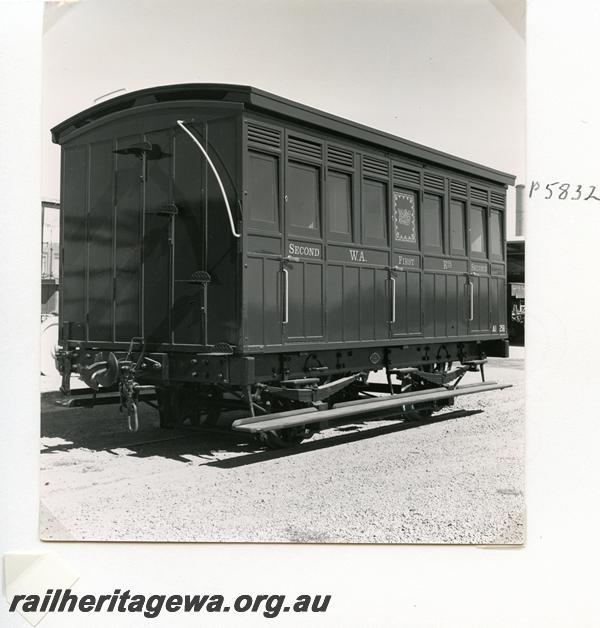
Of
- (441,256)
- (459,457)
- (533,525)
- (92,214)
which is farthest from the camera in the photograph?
(441,256)

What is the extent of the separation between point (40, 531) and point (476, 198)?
711 cm

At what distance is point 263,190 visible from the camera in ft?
21.8

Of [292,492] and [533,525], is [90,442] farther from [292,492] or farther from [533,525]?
[533,525]

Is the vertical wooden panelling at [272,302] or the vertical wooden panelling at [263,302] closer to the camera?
the vertical wooden panelling at [263,302]

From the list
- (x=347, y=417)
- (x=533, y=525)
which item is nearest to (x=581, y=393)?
(x=533, y=525)

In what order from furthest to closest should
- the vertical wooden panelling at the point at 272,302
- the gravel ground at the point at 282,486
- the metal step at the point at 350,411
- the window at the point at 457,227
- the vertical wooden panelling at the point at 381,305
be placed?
the window at the point at 457,227, the vertical wooden panelling at the point at 381,305, the vertical wooden panelling at the point at 272,302, the metal step at the point at 350,411, the gravel ground at the point at 282,486

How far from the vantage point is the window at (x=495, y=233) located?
32.7ft

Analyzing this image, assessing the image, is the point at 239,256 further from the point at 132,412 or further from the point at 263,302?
the point at 132,412

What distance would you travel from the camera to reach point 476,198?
955 centimetres

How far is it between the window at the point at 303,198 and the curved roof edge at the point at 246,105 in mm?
487

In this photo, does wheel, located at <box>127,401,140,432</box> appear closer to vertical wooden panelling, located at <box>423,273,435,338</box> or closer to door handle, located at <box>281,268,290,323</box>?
door handle, located at <box>281,268,290,323</box>

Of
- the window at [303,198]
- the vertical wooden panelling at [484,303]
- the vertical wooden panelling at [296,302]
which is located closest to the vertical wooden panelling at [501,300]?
the vertical wooden panelling at [484,303]

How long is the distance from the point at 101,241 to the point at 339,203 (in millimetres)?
2607

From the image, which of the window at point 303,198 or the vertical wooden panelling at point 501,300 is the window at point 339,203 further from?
the vertical wooden panelling at point 501,300
